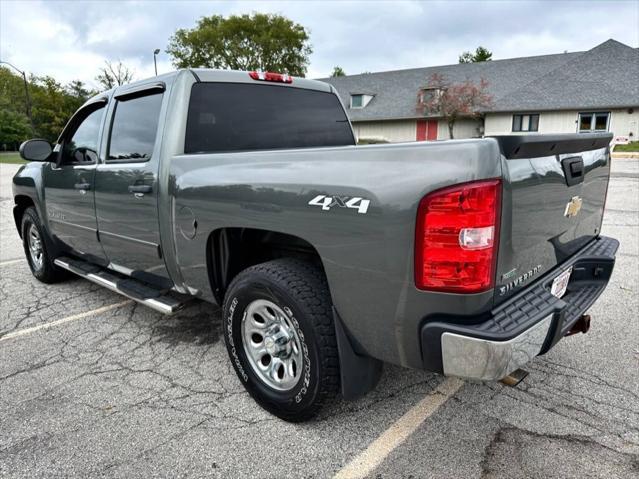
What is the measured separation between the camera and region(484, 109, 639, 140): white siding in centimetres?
2867

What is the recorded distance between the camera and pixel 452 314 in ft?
6.32

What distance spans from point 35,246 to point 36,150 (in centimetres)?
147

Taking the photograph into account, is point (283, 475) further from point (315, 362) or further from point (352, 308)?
point (352, 308)

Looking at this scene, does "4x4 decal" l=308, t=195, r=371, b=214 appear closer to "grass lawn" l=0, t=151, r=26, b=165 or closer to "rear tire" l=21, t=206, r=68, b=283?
"rear tire" l=21, t=206, r=68, b=283

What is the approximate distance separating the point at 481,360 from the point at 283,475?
3.54 feet

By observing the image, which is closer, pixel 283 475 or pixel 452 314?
pixel 452 314

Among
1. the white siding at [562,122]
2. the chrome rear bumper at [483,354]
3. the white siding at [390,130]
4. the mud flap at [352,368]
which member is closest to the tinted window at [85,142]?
the mud flap at [352,368]

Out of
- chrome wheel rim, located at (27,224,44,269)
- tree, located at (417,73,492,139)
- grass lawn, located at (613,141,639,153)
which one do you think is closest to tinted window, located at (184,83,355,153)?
chrome wheel rim, located at (27,224,44,269)

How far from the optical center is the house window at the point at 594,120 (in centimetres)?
2939

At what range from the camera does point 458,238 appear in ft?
6.09

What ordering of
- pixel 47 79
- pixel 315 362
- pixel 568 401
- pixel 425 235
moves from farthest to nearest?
pixel 47 79 → pixel 568 401 → pixel 315 362 → pixel 425 235

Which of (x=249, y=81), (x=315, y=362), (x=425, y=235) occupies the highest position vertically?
(x=249, y=81)

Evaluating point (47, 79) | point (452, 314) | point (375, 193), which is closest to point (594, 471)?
point (452, 314)

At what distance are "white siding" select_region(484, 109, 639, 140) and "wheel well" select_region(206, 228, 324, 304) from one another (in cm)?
2819
